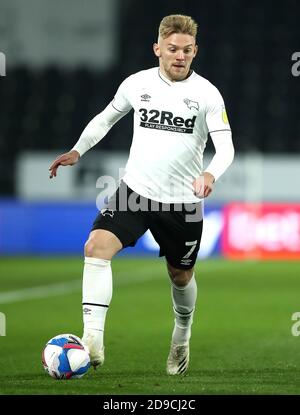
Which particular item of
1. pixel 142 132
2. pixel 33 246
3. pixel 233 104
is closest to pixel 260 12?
pixel 233 104

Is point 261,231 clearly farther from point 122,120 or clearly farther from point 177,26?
point 177,26

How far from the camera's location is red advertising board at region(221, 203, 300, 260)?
18891mm

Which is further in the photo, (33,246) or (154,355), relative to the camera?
(33,246)

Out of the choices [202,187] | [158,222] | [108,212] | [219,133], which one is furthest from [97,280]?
[219,133]

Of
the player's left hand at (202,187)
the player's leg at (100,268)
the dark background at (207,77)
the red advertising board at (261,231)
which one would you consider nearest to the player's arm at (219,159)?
the player's left hand at (202,187)

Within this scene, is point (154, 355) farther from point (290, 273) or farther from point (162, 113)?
point (290, 273)

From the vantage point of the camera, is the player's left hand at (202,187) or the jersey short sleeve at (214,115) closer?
the player's left hand at (202,187)

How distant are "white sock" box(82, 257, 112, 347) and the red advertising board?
12.8 metres

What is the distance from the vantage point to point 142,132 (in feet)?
21.2

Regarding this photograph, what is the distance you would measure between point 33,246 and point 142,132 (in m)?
13.1

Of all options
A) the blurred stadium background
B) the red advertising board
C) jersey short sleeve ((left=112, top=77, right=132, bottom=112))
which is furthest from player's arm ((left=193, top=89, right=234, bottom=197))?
the red advertising board

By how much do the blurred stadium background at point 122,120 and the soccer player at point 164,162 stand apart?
1005 centimetres

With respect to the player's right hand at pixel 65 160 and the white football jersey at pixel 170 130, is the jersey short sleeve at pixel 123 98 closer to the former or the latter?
the white football jersey at pixel 170 130

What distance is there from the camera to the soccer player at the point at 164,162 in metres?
6.23
